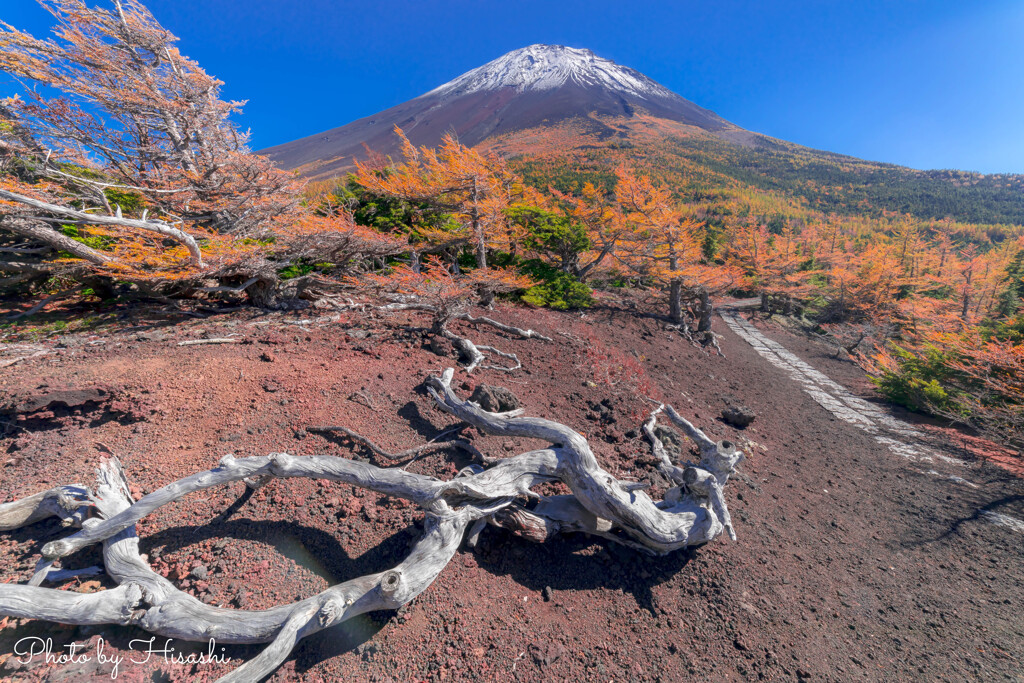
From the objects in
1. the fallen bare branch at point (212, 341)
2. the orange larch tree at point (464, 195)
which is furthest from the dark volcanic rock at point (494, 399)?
the orange larch tree at point (464, 195)

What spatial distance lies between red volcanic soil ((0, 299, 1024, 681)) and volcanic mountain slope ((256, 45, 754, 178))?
184 feet

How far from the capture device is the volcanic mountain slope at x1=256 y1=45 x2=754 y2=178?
60781 millimetres

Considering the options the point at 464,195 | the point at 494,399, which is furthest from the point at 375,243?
the point at 494,399

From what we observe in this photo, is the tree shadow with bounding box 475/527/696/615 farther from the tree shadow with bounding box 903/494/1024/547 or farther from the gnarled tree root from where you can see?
the tree shadow with bounding box 903/494/1024/547

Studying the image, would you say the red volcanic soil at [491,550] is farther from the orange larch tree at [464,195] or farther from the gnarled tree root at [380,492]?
the orange larch tree at [464,195]

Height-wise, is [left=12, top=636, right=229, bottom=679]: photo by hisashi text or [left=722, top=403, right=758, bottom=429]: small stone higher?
[left=12, top=636, right=229, bottom=679]: photo by hisashi text

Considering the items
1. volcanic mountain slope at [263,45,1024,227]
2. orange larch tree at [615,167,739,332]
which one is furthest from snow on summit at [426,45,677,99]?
orange larch tree at [615,167,739,332]

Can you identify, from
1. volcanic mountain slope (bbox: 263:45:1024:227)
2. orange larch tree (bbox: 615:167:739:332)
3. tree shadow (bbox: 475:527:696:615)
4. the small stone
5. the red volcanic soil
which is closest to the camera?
the red volcanic soil

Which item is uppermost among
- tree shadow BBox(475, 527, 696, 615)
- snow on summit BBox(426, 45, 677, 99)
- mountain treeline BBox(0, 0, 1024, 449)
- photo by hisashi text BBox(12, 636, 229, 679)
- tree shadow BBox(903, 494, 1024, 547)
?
snow on summit BBox(426, 45, 677, 99)

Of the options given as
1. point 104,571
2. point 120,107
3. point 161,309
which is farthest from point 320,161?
point 104,571

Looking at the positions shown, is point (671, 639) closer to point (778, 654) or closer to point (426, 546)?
point (778, 654)

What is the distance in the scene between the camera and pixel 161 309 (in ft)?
20.1

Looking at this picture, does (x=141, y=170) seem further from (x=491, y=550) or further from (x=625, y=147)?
(x=625, y=147)

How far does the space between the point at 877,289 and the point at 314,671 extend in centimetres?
2200
